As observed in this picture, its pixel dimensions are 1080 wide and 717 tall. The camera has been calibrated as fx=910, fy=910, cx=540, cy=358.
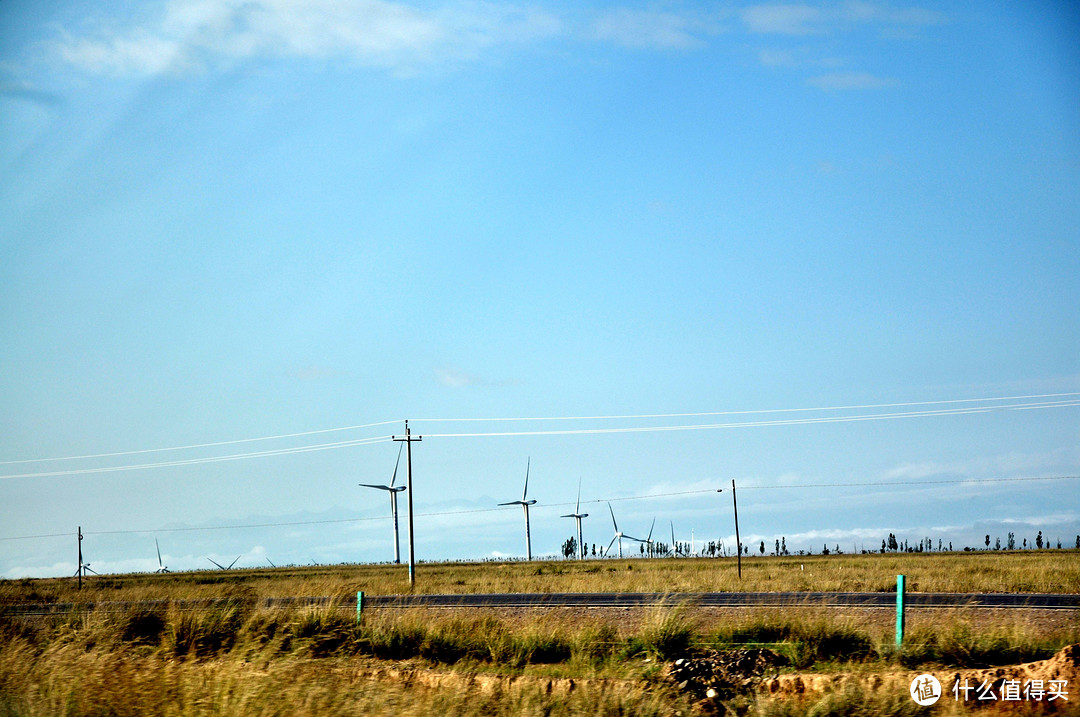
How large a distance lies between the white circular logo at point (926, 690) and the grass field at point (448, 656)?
311 millimetres

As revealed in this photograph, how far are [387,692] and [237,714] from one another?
2195 millimetres

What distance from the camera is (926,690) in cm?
1346

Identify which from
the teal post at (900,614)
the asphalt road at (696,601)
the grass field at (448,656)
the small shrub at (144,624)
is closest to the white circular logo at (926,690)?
the grass field at (448,656)

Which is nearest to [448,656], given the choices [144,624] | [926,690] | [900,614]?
[144,624]

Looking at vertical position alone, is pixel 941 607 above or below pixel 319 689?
below

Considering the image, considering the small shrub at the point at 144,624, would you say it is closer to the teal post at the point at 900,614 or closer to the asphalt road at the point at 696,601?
the asphalt road at the point at 696,601

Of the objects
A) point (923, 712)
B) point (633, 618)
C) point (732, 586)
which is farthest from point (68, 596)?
point (923, 712)

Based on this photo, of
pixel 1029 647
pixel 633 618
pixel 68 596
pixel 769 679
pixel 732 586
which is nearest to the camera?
pixel 769 679

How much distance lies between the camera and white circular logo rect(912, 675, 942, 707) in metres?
13.0

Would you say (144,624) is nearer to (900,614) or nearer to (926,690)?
(900,614)

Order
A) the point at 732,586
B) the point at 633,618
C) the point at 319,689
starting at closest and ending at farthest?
the point at 319,689, the point at 633,618, the point at 732,586

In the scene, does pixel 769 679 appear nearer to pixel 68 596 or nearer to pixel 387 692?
pixel 387 692

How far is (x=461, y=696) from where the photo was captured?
12.3 m

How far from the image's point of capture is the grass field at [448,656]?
37.5ft
